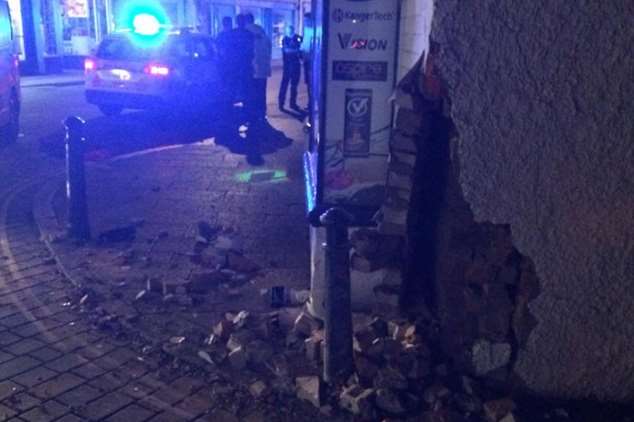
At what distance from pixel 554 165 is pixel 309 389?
1.86 m

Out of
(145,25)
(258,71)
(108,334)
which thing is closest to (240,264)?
(108,334)

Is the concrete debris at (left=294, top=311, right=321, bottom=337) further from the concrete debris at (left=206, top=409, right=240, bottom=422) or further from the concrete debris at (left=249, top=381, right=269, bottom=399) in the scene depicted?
the concrete debris at (left=206, top=409, right=240, bottom=422)

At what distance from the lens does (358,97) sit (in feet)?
14.2

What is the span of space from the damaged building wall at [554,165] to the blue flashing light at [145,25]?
11038 millimetres

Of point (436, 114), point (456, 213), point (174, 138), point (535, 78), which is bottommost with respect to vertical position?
point (174, 138)

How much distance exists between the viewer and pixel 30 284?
5348 mm

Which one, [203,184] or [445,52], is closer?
[445,52]

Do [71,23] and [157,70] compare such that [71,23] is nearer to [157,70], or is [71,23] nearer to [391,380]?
[157,70]

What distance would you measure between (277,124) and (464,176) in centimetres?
1045

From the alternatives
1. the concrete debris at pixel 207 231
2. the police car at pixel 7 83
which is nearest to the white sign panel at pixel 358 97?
the concrete debris at pixel 207 231

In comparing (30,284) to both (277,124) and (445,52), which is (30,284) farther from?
(277,124)

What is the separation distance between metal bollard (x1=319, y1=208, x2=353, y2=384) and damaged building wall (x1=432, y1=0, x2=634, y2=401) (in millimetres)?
693

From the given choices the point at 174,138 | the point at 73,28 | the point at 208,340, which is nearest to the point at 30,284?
the point at 208,340

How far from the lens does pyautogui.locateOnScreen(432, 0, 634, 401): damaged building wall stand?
3.27m
